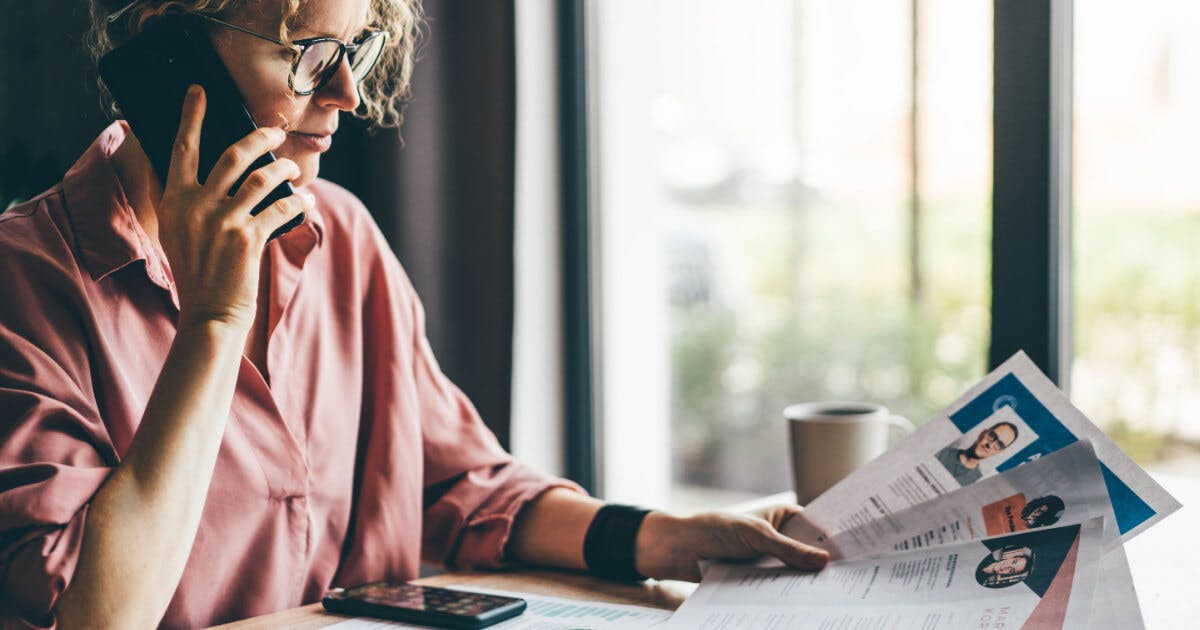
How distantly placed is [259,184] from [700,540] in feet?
1.67

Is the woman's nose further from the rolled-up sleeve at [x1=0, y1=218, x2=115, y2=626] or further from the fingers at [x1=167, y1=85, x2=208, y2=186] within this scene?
the rolled-up sleeve at [x1=0, y1=218, x2=115, y2=626]

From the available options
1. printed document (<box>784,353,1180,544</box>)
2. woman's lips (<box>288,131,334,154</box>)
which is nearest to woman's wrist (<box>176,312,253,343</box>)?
woman's lips (<box>288,131,334,154</box>)

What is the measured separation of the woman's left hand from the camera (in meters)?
0.93

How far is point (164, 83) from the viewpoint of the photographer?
92cm

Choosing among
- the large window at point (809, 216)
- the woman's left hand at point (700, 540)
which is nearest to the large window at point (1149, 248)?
the large window at point (809, 216)

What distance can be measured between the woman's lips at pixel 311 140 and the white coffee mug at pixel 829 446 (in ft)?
1.92

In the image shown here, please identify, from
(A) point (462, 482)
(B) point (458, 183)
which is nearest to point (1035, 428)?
(A) point (462, 482)

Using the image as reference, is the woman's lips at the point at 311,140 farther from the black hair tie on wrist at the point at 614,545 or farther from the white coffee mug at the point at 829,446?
the white coffee mug at the point at 829,446

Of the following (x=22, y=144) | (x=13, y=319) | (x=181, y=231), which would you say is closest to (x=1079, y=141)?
(x=181, y=231)

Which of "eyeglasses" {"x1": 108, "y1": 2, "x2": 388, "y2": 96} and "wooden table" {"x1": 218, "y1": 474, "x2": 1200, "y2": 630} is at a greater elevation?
"eyeglasses" {"x1": 108, "y1": 2, "x2": 388, "y2": 96}

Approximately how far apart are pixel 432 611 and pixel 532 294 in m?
1.10

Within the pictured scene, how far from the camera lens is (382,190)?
5.81 feet

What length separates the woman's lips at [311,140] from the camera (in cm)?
98

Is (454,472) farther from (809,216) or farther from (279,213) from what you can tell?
Result: (809,216)
